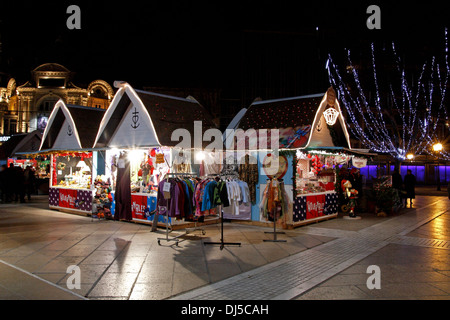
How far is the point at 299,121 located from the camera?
11.5m

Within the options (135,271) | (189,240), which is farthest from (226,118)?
(135,271)

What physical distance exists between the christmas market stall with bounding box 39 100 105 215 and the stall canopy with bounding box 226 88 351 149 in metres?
5.74

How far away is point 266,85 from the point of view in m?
31.8

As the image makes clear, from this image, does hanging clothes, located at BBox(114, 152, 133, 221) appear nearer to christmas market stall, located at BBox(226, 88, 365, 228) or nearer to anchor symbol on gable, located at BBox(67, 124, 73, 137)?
christmas market stall, located at BBox(226, 88, 365, 228)

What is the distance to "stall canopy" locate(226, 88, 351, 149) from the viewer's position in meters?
11.1

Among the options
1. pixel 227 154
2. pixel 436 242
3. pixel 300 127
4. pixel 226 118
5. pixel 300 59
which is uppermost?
pixel 300 59

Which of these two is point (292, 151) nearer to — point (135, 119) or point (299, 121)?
point (299, 121)

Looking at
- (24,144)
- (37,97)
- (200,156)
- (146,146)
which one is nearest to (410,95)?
(200,156)

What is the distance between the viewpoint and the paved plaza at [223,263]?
5191mm

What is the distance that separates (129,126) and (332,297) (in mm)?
9071

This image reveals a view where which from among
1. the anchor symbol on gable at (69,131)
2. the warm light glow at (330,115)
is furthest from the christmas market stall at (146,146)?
the warm light glow at (330,115)

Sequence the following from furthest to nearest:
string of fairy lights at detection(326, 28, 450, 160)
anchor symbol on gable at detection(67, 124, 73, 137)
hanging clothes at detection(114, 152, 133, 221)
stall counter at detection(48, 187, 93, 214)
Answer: string of fairy lights at detection(326, 28, 450, 160)
anchor symbol on gable at detection(67, 124, 73, 137)
stall counter at detection(48, 187, 93, 214)
hanging clothes at detection(114, 152, 133, 221)

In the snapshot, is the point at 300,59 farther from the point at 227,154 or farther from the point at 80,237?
the point at 80,237

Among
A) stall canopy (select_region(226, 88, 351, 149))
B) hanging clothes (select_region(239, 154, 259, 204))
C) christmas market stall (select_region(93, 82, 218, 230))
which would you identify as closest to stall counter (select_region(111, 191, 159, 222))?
christmas market stall (select_region(93, 82, 218, 230))
